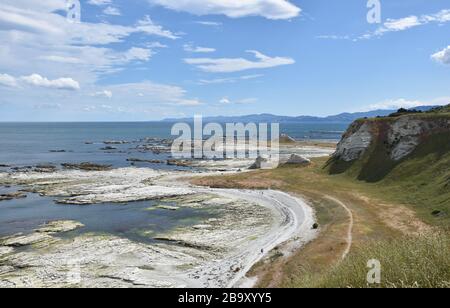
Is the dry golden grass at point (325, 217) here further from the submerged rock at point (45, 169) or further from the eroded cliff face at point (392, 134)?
the submerged rock at point (45, 169)

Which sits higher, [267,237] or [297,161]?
[297,161]

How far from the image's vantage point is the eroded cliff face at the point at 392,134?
244ft

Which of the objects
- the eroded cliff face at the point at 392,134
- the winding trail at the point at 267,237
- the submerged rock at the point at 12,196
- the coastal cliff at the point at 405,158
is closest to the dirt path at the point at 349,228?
the winding trail at the point at 267,237

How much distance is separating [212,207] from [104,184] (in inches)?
1262

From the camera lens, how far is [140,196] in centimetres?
7112

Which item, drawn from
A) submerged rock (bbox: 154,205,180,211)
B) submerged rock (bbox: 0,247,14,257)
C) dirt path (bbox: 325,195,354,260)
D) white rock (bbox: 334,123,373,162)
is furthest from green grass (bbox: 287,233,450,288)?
white rock (bbox: 334,123,373,162)

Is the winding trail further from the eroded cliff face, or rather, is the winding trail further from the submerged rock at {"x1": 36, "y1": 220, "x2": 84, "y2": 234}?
the eroded cliff face

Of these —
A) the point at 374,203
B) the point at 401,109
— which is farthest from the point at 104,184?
the point at 401,109

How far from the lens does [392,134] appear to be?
263 feet

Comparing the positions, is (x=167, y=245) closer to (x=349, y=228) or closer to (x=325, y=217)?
(x=349, y=228)

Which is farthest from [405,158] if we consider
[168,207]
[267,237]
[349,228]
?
[168,207]

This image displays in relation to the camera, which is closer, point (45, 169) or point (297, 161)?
point (297, 161)

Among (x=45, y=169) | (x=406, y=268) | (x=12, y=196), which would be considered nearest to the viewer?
(x=406, y=268)
